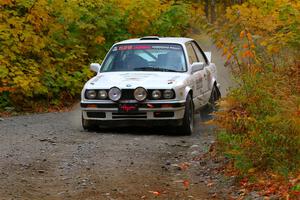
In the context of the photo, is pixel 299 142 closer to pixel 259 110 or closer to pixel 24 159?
pixel 259 110

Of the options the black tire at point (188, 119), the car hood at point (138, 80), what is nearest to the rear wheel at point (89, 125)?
the car hood at point (138, 80)

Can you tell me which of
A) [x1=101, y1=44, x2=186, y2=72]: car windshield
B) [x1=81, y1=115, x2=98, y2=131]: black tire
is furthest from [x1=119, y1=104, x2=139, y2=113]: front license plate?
[x1=101, y1=44, x2=186, y2=72]: car windshield

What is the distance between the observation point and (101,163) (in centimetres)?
868

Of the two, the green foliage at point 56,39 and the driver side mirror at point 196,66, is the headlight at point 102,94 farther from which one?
the green foliage at point 56,39

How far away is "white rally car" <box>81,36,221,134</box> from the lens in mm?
10977

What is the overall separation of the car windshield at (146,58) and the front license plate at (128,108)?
1.27 m

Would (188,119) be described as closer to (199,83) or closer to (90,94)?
(199,83)

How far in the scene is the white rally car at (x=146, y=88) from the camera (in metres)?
11.0

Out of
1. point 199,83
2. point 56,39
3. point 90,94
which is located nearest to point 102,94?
point 90,94

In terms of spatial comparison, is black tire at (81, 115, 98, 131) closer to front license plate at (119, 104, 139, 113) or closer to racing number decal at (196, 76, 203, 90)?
front license plate at (119, 104, 139, 113)

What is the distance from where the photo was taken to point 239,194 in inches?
276

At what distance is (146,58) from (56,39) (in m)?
5.39

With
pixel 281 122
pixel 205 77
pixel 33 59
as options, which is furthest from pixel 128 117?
pixel 33 59

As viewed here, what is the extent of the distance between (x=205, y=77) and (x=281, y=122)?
5769 millimetres
